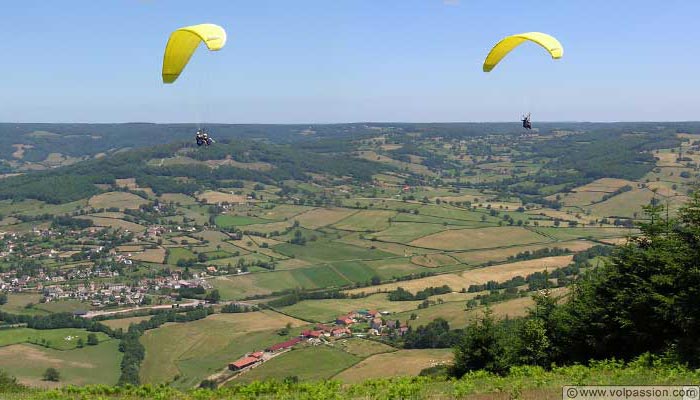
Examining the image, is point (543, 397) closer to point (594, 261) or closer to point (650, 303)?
point (650, 303)

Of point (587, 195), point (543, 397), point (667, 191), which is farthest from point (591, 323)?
point (587, 195)

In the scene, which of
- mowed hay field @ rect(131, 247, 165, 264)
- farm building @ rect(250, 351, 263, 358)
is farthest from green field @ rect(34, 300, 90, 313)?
farm building @ rect(250, 351, 263, 358)

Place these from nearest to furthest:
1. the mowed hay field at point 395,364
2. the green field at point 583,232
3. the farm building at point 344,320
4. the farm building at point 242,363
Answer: the mowed hay field at point 395,364
the farm building at point 242,363
the farm building at point 344,320
the green field at point 583,232

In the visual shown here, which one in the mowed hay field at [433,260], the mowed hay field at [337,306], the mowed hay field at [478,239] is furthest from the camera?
the mowed hay field at [478,239]

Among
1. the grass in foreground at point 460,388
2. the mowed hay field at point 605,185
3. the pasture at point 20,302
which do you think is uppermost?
the grass in foreground at point 460,388

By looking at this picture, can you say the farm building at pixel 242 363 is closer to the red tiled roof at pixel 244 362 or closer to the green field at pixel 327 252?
the red tiled roof at pixel 244 362

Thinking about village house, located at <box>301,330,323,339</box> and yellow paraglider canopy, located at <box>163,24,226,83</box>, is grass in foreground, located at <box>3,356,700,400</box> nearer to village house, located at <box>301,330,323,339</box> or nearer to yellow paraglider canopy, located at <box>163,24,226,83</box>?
yellow paraglider canopy, located at <box>163,24,226,83</box>

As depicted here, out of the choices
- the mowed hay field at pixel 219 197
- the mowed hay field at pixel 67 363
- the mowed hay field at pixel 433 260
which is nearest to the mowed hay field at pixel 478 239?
the mowed hay field at pixel 433 260
